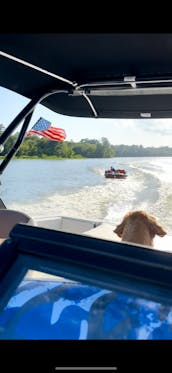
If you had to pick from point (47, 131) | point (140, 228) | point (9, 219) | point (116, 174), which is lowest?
point (116, 174)

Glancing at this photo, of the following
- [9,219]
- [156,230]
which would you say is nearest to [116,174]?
[9,219]

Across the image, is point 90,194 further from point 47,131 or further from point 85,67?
point 85,67

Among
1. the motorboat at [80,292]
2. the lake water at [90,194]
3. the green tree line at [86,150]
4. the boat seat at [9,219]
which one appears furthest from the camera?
the green tree line at [86,150]

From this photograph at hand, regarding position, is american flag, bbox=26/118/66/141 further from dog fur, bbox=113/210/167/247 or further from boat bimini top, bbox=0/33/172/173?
dog fur, bbox=113/210/167/247

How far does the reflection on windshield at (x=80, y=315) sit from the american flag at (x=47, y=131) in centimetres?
453

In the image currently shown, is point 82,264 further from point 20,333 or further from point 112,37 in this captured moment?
point 112,37

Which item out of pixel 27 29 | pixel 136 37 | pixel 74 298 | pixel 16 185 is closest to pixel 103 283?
pixel 74 298

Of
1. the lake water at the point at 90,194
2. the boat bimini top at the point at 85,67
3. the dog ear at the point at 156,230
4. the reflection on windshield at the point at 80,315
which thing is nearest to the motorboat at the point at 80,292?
the reflection on windshield at the point at 80,315

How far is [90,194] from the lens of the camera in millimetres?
10648

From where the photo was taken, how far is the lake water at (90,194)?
8.95 metres

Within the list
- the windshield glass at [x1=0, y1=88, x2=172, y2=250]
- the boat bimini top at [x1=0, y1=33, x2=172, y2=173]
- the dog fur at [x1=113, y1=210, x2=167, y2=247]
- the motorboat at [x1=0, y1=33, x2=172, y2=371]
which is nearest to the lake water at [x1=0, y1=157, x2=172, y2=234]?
the windshield glass at [x1=0, y1=88, x2=172, y2=250]

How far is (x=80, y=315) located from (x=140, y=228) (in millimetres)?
1401

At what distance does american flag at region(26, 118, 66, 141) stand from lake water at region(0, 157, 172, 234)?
5.28 feet

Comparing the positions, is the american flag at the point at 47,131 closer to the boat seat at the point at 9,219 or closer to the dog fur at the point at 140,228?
the boat seat at the point at 9,219
